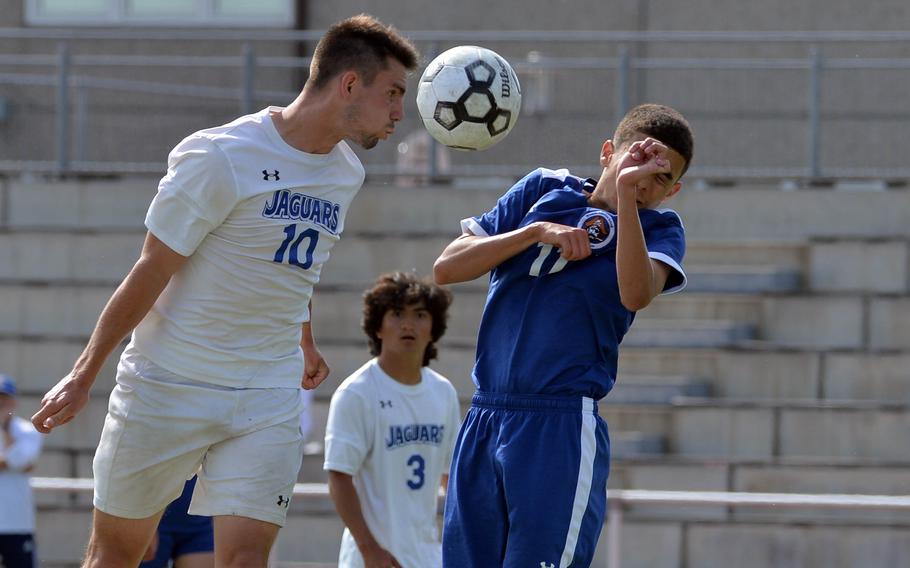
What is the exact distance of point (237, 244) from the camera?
4871 millimetres

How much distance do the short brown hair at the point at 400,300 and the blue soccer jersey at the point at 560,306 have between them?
5.94 feet

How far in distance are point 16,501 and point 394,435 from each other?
402 cm

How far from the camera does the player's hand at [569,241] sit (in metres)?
4.35

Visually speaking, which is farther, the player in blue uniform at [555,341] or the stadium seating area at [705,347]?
the stadium seating area at [705,347]

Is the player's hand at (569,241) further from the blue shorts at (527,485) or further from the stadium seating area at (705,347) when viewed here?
the stadium seating area at (705,347)

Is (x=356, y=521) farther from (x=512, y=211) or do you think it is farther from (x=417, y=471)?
(x=512, y=211)

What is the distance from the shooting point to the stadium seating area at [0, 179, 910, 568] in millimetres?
10008

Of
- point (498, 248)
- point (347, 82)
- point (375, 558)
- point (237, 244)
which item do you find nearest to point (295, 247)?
point (237, 244)

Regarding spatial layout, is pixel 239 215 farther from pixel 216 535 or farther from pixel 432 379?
pixel 432 379

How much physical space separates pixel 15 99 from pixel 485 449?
9.92 m

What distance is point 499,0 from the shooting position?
1466 centimetres

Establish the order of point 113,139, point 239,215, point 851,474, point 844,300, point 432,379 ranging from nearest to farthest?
point 239,215 < point 432,379 < point 851,474 < point 844,300 < point 113,139

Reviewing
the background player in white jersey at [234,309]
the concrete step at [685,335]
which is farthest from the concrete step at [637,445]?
the background player in white jersey at [234,309]

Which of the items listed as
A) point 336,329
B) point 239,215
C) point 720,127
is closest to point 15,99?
point 336,329
